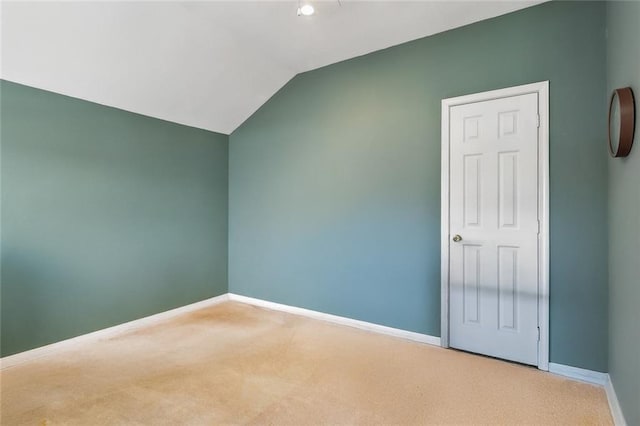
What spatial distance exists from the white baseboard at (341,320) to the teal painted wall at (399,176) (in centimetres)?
7

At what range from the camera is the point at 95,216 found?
297 cm

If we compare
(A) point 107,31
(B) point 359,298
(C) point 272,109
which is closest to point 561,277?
(B) point 359,298

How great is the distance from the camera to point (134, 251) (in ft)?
10.8

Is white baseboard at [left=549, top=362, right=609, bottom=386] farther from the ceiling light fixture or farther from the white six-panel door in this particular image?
the ceiling light fixture

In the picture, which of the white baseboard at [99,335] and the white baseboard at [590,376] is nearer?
the white baseboard at [590,376]

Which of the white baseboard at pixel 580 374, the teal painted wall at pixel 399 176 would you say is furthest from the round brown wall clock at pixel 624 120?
the white baseboard at pixel 580 374

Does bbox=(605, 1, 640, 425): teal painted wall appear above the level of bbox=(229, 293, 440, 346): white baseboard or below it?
above

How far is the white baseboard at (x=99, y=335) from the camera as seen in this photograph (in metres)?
2.49

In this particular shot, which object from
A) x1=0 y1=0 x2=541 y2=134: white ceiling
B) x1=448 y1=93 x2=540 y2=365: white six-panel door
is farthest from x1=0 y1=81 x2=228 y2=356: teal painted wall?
x1=448 y1=93 x2=540 y2=365: white six-panel door

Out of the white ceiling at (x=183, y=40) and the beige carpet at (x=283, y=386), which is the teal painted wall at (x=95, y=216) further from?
the beige carpet at (x=283, y=386)

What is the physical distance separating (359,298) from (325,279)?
17.7 inches

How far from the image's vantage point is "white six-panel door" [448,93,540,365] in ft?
7.98

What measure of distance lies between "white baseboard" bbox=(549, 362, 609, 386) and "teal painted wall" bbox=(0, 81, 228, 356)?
3.63 m

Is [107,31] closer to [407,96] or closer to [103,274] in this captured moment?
[103,274]
